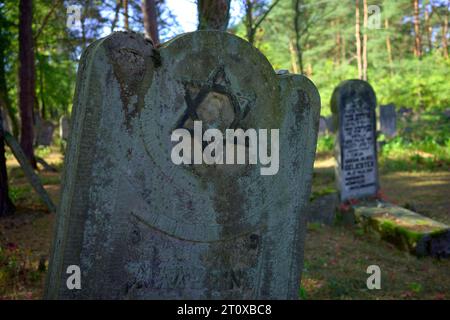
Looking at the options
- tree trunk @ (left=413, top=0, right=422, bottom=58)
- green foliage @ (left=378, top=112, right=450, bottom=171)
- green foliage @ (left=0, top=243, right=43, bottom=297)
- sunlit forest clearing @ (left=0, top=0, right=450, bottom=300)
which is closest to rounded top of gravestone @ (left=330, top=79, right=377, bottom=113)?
sunlit forest clearing @ (left=0, top=0, right=450, bottom=300)

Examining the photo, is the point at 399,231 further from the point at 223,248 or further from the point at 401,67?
the point at 401,67

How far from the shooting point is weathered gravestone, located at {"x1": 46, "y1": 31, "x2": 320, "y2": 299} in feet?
6.63

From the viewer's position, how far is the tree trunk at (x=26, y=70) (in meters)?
9.63

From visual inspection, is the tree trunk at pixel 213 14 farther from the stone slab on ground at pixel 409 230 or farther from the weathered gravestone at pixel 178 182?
the weathered gravestone at pixel 178 182

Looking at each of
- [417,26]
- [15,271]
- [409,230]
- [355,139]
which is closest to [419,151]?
[355,139]

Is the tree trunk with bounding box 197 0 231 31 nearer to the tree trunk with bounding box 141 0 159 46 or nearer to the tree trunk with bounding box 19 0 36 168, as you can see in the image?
the tree trunk with bounding box 141 0 159 46

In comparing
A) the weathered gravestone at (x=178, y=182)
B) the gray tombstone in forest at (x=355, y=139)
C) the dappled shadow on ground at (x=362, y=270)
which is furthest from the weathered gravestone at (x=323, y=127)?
the weathered gravestone at (x=178, y=182)

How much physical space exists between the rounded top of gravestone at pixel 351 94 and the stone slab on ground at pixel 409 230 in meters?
1.97

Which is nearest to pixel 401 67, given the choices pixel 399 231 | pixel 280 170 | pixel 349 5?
pixel 349 5

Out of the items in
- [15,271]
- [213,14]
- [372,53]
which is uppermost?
[372,53]

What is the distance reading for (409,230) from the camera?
17.4 ft

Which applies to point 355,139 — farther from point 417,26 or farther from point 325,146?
point 417,26

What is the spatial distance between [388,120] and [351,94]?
9.74m
